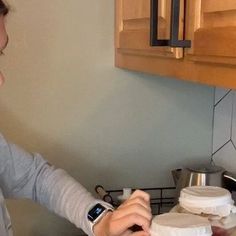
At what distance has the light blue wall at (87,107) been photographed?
1348 mm

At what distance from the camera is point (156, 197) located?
4.89 feet

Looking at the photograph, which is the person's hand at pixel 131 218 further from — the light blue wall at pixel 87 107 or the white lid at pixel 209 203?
the light blue wall at pixel 87 107

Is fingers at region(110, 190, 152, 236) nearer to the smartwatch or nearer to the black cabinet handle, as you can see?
the smartwatch

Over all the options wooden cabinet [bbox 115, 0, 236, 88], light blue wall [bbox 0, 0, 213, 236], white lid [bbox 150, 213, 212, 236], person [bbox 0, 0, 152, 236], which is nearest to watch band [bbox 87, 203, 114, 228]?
person [bbox 0, 0, 152, 236]

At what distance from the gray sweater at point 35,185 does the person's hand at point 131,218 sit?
0.41ft

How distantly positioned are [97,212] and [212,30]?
0.41 metres

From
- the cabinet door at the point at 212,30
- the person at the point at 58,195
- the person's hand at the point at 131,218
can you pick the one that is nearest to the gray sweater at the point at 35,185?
the person at the point at 58,195

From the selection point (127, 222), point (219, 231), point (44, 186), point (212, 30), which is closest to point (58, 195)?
point (44, 186)

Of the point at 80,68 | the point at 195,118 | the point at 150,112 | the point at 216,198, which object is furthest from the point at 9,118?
the point at 216,198

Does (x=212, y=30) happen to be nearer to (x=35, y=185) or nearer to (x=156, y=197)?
(x=35, y=185)

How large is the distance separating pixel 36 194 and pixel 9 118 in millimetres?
318

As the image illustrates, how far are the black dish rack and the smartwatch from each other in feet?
1.28

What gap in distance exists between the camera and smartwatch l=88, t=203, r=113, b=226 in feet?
3.17

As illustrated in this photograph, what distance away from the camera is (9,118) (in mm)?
1352
